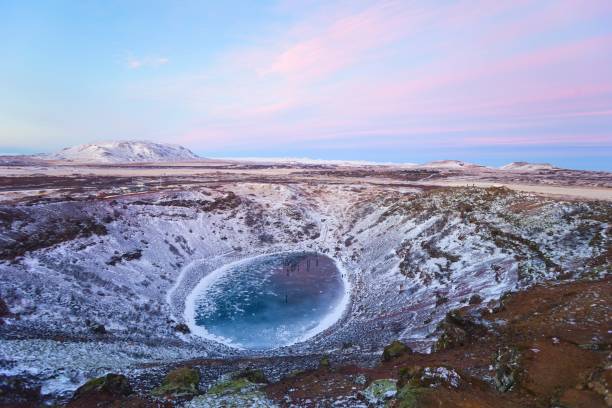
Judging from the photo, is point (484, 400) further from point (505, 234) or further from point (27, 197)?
point (27, 197)

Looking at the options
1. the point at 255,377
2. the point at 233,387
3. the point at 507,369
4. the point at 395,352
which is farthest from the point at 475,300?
the point at 233,387

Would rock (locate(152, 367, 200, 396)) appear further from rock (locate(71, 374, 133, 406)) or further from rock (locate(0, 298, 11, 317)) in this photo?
rock (locate(0, 298, 11, 317))

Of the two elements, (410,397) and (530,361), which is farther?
(530,361)

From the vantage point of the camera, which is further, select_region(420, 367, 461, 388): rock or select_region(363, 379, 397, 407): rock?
select_region(363, 379, 397, 407): rock

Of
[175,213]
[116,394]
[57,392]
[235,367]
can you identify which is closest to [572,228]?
[235,367]

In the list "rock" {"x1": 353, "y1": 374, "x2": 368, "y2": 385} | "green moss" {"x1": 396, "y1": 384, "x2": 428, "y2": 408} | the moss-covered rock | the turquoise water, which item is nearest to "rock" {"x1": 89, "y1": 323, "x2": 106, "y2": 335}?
the turquoise water

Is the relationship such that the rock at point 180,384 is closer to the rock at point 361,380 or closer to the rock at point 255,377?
the rock at point 255,377

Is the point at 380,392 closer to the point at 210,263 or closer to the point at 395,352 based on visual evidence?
the point at 395,352

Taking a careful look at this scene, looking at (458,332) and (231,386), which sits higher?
(458,332)
